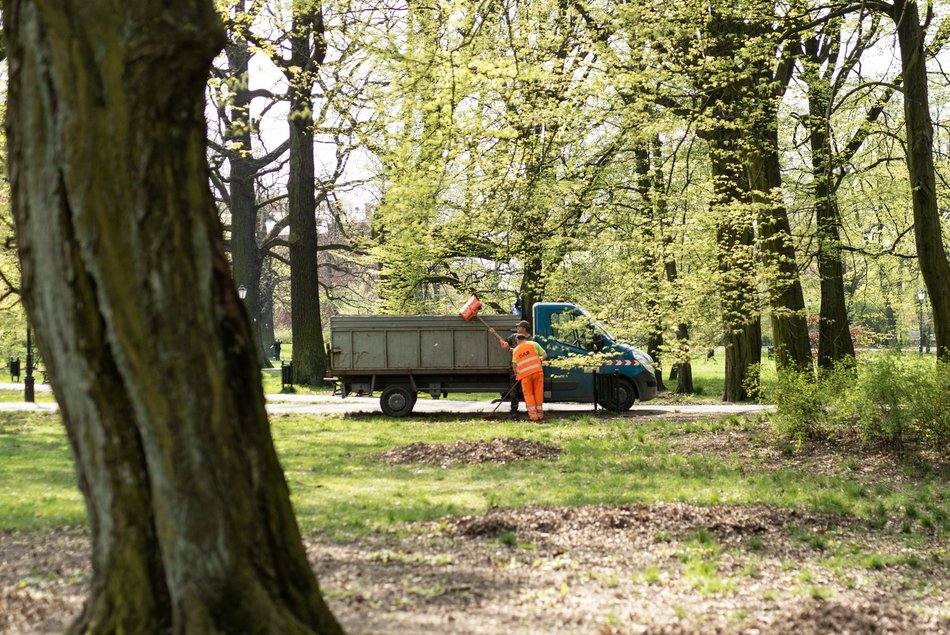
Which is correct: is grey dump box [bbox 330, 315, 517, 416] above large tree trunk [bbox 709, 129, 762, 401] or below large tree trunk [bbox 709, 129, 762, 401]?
below

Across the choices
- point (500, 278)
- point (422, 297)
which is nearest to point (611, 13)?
point (500, 278)

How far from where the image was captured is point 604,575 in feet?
20.9

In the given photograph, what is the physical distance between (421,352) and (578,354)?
3.31 meters

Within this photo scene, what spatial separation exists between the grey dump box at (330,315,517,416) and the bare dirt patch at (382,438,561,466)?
6.34 meters

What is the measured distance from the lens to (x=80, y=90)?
366cm

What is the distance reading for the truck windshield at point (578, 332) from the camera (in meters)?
20.3

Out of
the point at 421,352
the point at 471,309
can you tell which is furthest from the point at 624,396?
the point at 421,352

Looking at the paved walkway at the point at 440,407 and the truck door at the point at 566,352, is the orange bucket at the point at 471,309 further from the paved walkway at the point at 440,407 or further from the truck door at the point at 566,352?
the paved walkway at the point at 440,407

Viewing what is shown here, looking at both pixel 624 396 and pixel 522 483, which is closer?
pixel 522 483

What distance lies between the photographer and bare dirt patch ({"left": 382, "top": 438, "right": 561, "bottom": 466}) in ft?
42.5

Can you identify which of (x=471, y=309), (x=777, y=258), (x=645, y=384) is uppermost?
(x=777, y=258)

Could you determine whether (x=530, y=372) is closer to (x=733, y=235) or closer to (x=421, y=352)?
(x=421, y=352)

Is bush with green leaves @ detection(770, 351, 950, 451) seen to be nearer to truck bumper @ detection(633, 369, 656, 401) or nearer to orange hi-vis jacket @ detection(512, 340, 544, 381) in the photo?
orange hi-vis jacket @ detection(512, 340, 544, 381)

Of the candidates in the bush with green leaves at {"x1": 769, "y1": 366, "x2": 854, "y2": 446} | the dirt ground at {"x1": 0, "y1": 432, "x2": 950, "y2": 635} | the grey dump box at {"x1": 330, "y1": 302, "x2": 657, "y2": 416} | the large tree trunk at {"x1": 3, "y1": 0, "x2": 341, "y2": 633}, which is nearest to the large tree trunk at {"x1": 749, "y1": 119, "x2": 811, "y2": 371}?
the bush with green leaves at {"x1": 769, "y1": 366, "x2": 854, "y2": 446}
